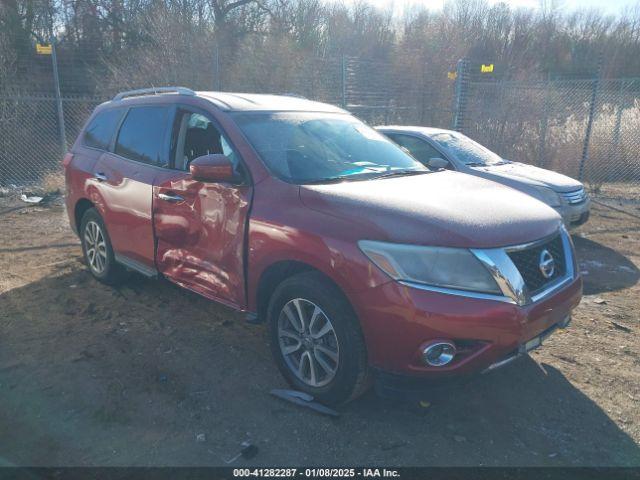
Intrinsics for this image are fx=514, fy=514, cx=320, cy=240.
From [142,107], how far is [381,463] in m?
3.68

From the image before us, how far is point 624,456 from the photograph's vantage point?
279 cm

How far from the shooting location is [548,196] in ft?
22.6

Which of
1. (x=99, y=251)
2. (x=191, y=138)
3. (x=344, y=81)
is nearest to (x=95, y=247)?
(x=99, y=251)

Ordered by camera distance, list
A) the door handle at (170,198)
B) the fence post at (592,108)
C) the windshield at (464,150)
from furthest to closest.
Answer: the fence post at (592,108), the windshield at (464,150), the door handle at (170,198)

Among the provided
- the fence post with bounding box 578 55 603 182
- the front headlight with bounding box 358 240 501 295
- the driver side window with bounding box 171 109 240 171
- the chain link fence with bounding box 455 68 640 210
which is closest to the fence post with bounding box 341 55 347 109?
the chain link fence with bounding box 455 68 640 210

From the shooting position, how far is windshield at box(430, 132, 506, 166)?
754cm

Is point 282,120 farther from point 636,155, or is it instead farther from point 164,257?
point 636,155

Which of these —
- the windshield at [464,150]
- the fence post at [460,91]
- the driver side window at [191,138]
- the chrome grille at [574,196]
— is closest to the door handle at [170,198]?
the driver side window at [191,138]

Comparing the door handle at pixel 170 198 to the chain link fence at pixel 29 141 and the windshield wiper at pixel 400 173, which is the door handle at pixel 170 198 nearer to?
the windshield wiper at pixel 400 173

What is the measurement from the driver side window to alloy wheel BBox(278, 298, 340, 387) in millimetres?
1443

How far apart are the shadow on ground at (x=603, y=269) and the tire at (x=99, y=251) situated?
189 inches

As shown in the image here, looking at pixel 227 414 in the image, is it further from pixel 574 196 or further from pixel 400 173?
pixel 574 196

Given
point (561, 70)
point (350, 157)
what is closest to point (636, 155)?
point (350, 157)

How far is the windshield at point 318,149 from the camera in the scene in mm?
3551
